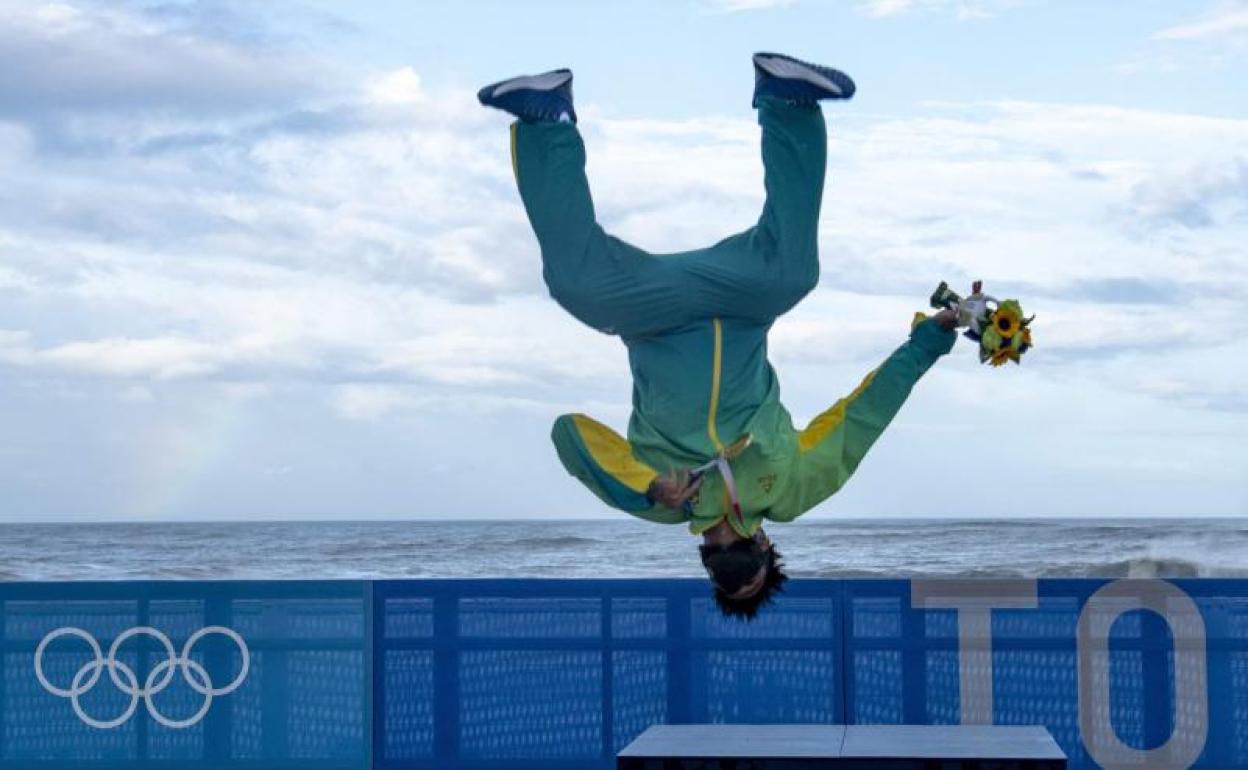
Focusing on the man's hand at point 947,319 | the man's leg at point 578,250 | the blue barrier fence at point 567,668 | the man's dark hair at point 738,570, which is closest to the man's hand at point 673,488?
the man's dark hair at point 738,570

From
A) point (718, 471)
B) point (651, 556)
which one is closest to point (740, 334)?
point (718, 471)

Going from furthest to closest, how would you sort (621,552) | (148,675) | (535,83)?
1. (621,552)
2. (148,675)
3. (535,83)

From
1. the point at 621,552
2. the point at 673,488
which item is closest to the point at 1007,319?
the point at 673,488

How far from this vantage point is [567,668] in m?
9.05

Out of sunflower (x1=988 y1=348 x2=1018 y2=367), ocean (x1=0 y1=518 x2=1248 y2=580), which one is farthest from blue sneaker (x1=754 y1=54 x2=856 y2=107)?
ocean (x1=0 y1=518 x2=1248 y2=580)

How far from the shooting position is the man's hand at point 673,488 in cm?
507

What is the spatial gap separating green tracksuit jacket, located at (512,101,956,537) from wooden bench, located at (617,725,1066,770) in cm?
156

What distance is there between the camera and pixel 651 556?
102ft

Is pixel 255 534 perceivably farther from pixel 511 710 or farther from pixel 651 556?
pixel 511 710

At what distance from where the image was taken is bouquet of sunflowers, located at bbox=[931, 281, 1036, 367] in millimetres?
5188

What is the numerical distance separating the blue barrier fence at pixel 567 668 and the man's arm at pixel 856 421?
12.0 ft

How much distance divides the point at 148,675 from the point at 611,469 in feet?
14.9

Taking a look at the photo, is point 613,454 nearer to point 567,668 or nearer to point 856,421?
point 856,421

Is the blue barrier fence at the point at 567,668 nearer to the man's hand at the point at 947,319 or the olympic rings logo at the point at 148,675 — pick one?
the olympic rings logo at the point at 148,675
